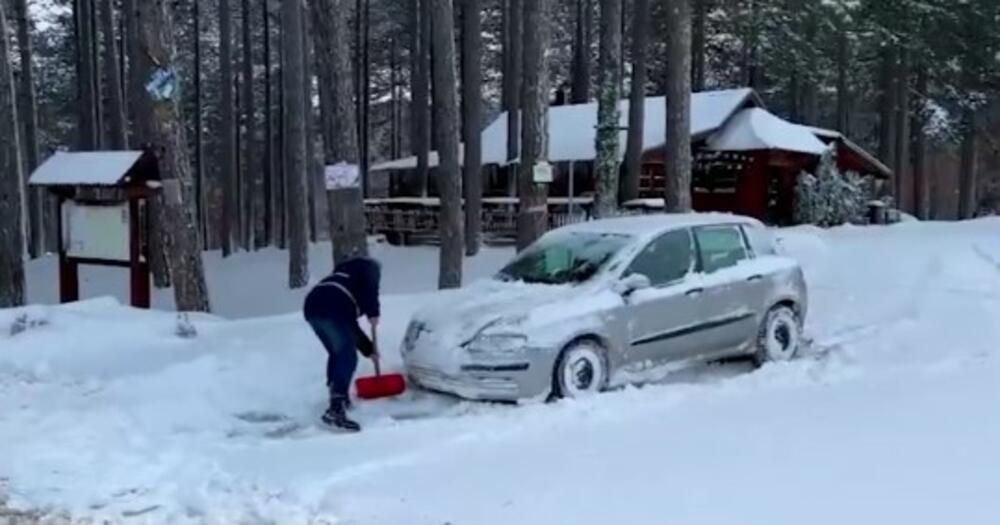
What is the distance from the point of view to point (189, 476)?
633cm

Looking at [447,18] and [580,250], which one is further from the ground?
[447,18]

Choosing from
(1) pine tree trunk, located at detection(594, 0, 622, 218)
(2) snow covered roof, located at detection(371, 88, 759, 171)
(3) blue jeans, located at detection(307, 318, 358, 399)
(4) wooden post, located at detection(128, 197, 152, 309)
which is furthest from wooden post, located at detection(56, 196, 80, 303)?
(2) snow covered roof, located at detection(371, 88, 759, 171)

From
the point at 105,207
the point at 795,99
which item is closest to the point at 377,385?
the point at 105,207

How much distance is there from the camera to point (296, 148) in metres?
23.2

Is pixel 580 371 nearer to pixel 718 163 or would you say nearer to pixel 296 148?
pixel 296 148

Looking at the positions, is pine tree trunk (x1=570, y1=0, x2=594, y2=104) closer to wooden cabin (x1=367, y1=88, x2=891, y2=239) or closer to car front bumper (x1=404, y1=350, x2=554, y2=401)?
wooden cabin (x1=367, y1=88, x2=891, y2=239)

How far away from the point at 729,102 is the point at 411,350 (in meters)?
22.2

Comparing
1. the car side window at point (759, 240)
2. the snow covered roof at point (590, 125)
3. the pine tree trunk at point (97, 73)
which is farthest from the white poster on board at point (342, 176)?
the pine tree trunk at point (97, 73)

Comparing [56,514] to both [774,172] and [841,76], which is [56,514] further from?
[841,76]

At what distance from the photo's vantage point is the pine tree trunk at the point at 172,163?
11812mm

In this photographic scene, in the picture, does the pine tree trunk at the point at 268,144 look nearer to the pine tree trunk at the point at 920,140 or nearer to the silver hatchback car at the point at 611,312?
the pine tree trunk at the point at 920,140

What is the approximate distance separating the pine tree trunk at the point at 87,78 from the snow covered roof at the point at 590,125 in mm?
9043

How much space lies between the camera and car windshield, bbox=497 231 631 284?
9117 millimetres

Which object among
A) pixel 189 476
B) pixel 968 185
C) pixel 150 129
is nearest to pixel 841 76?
A: pixel 968 185
